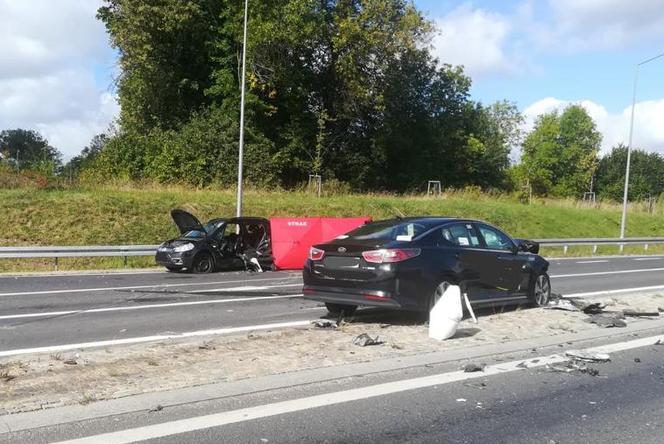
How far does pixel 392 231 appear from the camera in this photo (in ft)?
29.9

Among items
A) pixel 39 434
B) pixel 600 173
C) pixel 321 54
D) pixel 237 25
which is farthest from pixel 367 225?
pixel 600 173

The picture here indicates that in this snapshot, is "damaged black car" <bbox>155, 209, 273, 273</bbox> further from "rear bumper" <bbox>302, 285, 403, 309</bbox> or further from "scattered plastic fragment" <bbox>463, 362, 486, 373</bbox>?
"scattered plastic fragment" <bbox>463, 362, 486, 373</bbox>

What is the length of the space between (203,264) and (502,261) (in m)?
9.62

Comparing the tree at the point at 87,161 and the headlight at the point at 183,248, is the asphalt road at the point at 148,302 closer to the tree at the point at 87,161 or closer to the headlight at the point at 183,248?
the headlight at the point at 183,248

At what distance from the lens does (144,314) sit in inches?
401

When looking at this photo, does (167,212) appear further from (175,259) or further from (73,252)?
(175,259)

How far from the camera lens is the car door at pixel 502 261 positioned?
987 cm

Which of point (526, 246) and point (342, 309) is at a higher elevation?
point (526, 246)

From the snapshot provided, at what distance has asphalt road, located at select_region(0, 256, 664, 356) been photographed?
8.80 metres

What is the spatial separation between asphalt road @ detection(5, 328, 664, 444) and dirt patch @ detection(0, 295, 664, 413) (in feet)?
1.89

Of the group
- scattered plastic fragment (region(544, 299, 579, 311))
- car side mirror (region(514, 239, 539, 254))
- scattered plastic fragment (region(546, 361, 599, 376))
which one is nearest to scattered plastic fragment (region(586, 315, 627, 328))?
scattered plastic fragment (region(544, 299, 579, 311))

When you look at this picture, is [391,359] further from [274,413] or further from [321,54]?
[321,54]

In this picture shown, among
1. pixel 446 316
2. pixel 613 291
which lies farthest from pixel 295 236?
pixel 446 316

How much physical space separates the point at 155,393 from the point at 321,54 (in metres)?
36.6
